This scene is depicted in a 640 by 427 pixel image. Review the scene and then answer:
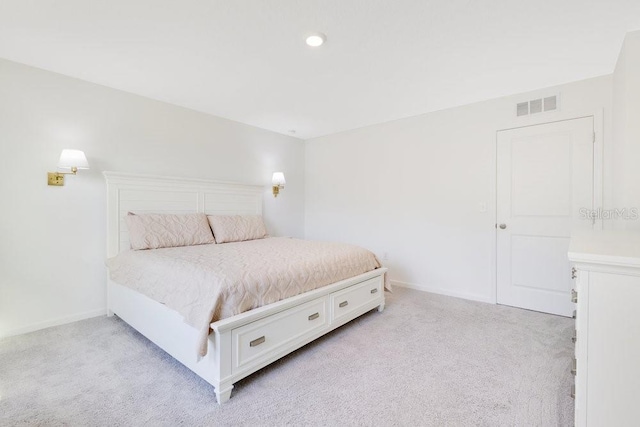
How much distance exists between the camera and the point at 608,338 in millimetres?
905

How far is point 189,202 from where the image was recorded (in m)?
3.46

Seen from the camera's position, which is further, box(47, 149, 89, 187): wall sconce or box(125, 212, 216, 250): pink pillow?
box(125, 212, 216, 250): pink pillow

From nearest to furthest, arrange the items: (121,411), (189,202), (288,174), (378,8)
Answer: (121,411) → (378,8) → (189,202) → (288,174)

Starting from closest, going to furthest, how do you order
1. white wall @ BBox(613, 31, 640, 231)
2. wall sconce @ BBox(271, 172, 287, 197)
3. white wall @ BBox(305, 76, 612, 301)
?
white wall @ BBox(613, 31, 640, 231)
white wall @ BBox(305, 76, 612, 301)
wall sconce @ BBox(271, 172, 287, 197)

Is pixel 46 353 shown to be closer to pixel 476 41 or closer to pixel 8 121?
pixel 8 121

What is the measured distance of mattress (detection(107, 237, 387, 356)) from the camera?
5.65ft

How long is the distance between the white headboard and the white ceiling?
0.95m

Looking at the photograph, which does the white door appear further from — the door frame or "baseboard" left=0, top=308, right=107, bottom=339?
"baseboard" left=0, top=308, right=107, bottom=339

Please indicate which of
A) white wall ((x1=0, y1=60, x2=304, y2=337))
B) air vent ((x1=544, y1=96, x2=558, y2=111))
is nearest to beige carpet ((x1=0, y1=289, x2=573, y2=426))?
white wall ((x1=0, y1=60, x2=304, y2=337))

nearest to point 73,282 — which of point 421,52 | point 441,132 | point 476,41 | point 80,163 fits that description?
point 80,163

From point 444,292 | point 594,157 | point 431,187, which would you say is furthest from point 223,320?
point 594,157

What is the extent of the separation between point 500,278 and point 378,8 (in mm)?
2947

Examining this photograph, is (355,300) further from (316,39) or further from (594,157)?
(594,157)

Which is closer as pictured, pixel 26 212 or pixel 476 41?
pixel 476 41
